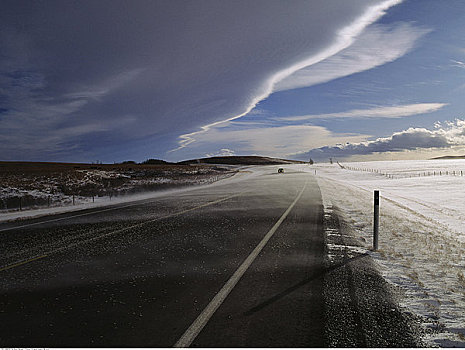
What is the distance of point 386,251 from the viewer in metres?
6.92

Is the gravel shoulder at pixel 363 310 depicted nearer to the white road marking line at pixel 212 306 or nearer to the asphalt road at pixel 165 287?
the asphalt road at pixel 165 287

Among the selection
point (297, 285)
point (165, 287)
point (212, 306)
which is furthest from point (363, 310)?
point (165, 287)

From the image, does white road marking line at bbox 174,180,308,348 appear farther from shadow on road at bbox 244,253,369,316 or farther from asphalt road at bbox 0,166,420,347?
shadow on road at bbox 244,253,369,316

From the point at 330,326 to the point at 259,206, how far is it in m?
10.7

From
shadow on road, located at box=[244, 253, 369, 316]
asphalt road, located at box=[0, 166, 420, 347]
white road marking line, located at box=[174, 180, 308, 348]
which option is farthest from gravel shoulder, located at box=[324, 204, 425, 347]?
white road marking line, located at box=[174, 180, 308, 348]

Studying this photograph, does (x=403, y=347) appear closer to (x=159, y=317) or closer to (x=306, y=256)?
(x=159, y=317)

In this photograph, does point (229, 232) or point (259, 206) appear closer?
point (229, 232)

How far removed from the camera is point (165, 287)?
15.9ft

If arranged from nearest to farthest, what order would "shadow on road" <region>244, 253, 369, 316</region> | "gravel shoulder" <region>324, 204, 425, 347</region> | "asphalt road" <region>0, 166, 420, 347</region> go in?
"gravel shoulder" <region>324, 204, 425, 347</region> → "asphalt road" <region>0, 166, 420, 347</region> → "shadow on road" <region>244, 253, 369, 316</region>

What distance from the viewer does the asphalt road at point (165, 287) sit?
11.4ft

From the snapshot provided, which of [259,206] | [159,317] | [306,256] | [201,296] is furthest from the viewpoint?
[259,206]

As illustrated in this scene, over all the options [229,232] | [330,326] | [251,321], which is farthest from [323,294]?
[229,232]

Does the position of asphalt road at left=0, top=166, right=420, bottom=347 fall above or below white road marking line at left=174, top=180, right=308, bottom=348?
below

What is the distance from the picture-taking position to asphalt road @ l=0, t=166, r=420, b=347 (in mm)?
3469
